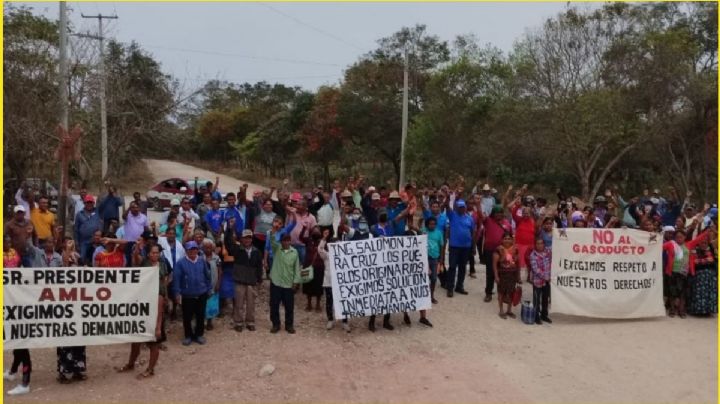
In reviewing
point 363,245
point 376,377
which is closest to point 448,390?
point 376,377

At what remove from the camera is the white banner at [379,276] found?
950 cm

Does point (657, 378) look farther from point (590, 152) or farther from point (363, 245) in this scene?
point (590, 152)

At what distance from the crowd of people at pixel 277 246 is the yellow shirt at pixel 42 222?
2 centimetres

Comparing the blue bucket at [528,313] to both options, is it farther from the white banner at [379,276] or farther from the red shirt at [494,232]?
the white banner at [379,276]

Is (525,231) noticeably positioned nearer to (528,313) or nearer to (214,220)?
(528,313)

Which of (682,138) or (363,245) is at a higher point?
(682,138)

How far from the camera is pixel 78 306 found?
25.4 feet

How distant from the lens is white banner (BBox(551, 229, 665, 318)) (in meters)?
10.7

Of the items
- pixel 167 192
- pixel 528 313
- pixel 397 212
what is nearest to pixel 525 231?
pixel 528 313

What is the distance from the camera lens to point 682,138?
2406 centimetres

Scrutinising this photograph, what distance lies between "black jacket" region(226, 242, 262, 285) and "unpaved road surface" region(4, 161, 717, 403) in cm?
81

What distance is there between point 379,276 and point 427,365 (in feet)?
5.74

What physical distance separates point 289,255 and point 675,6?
3079 cm

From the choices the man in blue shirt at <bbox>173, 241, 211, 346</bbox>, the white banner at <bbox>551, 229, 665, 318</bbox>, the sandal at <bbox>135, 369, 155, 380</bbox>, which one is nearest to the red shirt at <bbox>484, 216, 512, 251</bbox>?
the white banner at <bbox>551, 229, 665, 318</bbox>
